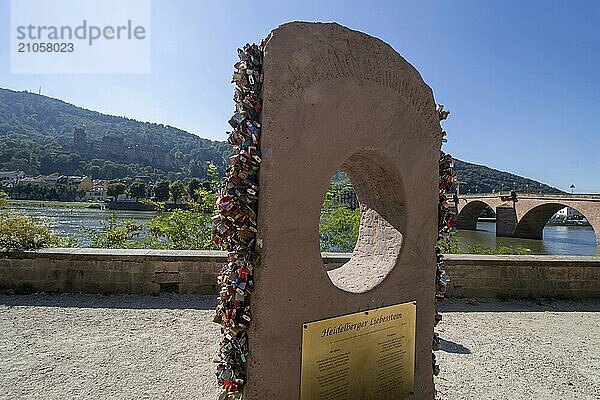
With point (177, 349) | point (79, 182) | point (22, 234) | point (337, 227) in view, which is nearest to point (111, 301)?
point (22, 234)

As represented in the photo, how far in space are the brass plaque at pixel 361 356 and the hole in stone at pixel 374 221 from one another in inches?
10.1

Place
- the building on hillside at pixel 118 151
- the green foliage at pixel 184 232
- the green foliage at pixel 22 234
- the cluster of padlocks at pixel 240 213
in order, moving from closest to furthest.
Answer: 1. the cluster of padlocks at pixel 240 213
2. the green foliage at pixel 22 234
3. the green foliage at pixel 184 232
4. the building on hillside at pixel 118 151

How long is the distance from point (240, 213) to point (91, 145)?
1957 inches

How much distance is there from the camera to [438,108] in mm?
3252

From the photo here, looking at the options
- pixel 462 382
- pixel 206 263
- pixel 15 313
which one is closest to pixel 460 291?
pixel 462 382

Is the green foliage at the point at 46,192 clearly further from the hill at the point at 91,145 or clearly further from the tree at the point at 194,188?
the tree at the point at 194,188

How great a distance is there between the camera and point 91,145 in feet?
151

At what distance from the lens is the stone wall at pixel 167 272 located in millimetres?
5812

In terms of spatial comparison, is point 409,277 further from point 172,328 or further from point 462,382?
point 172,328

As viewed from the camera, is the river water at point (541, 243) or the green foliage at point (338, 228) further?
the river water at point (541, 243)

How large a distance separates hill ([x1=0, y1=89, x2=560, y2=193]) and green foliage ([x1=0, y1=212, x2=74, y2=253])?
988 cm

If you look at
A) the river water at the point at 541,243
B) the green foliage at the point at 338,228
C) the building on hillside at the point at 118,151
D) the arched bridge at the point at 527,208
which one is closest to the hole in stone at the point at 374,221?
the green foliage at the point at 338,228

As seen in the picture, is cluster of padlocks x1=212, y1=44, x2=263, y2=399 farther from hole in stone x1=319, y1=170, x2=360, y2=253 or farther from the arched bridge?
the arched bridge

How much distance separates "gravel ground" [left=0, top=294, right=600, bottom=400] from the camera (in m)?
3.33
